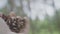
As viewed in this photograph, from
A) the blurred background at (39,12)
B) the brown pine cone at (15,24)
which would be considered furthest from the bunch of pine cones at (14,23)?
the blurred background at (39,12)

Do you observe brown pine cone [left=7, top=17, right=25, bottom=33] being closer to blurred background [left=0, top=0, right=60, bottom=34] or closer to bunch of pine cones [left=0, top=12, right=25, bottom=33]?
bunch of pine cones [left=0, top=12, right=25, bottom=33]

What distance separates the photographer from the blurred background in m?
1.42

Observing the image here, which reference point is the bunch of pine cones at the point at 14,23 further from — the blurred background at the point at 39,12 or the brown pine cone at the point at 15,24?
the blurred background at the point at 39,12

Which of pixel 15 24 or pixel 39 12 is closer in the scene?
pixel 15 24

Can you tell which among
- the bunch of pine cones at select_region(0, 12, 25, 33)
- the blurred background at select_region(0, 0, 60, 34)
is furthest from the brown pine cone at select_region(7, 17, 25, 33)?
the blurred background at select_region(0, 0, 60, 34)

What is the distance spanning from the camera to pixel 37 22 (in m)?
1.45

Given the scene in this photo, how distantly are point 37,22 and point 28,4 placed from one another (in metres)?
0.26

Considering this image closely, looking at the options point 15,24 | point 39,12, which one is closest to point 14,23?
point 15,24

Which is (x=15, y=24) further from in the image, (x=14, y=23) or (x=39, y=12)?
(x=39, y=12)

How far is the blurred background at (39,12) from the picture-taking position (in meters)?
1.42

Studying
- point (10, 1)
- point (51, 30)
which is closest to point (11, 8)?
point (10, 1)

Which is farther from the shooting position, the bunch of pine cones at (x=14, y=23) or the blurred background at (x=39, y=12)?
the blurred background at (x=39, y=12)

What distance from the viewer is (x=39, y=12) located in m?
Result: 1.44

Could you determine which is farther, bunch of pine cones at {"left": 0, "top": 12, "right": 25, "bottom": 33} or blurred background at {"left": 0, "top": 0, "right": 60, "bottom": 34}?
blurred background at {"left": 0, "top": 0, "right": 60, "bottom": 34}
